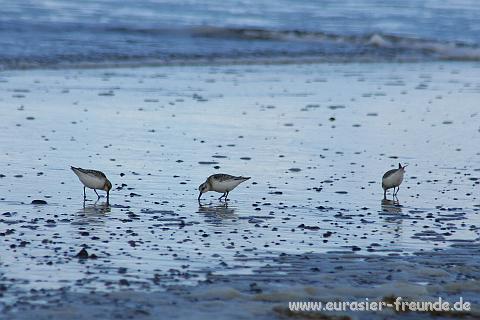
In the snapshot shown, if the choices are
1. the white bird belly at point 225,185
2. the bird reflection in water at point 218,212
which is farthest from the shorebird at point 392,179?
the bird reflection in water at point 218,212

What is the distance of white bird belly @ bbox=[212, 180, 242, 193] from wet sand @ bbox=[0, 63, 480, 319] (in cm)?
26

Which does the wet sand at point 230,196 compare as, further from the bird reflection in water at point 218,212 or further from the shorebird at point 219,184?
the shorebird at point 219,184

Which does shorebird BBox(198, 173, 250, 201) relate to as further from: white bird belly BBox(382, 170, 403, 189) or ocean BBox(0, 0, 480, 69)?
A: ocean BBox(0, 0, 480, 69)

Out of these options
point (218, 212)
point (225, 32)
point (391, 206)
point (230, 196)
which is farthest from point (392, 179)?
point (225, 32)

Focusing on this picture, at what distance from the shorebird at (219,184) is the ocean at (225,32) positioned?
45.1ft

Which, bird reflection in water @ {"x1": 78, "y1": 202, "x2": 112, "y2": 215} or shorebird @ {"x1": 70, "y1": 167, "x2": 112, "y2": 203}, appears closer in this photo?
bird reflection in water @ {"x1": 78, "y1": 202, "x2": 112, "y2": 215}

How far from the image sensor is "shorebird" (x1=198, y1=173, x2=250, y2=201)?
12.4 m

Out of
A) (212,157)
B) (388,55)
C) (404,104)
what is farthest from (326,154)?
(388,55)

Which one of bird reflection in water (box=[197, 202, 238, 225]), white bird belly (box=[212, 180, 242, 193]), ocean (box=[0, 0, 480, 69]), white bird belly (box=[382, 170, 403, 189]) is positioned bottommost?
bird reflection in water (box=[197, 202, 238, 225])

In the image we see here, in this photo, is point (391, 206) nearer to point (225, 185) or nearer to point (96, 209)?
point (225, 185)

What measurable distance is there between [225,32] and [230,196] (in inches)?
1011

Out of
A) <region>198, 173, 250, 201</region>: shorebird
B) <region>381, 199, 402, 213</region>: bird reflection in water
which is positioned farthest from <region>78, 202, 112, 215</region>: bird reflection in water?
<region>381, 199, 402, 213</region>: bird reflection in water

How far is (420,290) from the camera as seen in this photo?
8688mm

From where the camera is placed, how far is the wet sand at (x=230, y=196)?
28.7ft
